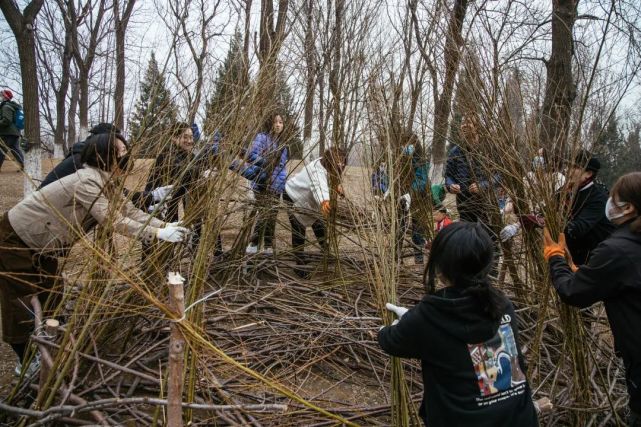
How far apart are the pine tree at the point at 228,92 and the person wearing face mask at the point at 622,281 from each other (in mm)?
1850

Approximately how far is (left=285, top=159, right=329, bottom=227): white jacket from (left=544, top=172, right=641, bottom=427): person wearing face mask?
211cm

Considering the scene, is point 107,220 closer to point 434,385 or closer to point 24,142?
point 434,385

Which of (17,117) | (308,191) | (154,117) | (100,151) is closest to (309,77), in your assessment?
(308,191)

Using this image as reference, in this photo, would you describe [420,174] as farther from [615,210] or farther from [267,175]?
[615,210]

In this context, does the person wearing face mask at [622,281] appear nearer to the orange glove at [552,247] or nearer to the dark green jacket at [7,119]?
the orange glove at [552,247]

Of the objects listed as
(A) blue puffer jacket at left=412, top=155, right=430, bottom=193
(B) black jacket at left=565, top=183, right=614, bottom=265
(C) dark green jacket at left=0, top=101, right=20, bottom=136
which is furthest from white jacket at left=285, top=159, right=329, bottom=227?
(C) dark green jacket at left=0, top=101, right=20, bottom=136

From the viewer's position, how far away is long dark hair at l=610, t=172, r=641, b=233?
5.63 feet

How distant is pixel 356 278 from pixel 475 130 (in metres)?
1.44

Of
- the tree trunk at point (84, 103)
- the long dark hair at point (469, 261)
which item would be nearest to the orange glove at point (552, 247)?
the long dark hair at point (469, 261)

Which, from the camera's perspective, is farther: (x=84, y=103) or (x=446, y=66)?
(x=84, y=103)

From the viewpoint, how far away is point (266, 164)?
11.5 feet

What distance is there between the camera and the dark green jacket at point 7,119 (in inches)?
320

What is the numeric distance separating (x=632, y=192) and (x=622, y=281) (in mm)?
336

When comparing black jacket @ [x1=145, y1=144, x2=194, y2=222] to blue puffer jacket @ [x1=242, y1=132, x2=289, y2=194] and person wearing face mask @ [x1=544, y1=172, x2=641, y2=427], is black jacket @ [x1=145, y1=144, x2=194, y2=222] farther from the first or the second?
person wearing face mask @ [x1=544, y1=172, x2=641, y2=427]
